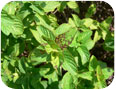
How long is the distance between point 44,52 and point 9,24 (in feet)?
1.03

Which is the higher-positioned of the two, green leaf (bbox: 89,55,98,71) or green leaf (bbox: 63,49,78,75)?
green leaf (bbox: 63,49,78,75)

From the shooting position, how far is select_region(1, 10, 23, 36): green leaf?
1374mm

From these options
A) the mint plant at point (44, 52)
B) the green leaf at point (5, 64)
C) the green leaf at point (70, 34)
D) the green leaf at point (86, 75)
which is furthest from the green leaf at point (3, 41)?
the green leaf at point (86, 75)

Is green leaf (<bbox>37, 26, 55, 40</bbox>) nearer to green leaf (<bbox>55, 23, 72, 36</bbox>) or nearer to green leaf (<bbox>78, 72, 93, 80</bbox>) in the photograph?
green leaf (<bbox>55, 23, 72, 36</bbox>)

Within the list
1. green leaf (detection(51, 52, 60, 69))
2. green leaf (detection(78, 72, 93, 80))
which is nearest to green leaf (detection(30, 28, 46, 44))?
green leaf (detection(51, 52, 60, 69))

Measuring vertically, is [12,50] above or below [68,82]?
above

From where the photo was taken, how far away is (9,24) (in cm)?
139

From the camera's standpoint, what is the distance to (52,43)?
1.42m

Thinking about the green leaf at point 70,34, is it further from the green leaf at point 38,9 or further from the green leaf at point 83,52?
the green leaf at point 38,9

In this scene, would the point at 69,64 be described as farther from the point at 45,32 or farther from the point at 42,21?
the point at 42,21

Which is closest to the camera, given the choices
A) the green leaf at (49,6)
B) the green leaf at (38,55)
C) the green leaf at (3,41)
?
the green leaf at (38,55)

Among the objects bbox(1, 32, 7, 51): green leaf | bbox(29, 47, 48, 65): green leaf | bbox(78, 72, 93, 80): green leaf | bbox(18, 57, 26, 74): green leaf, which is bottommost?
bbox(78, 72, 93, 80): green leaf

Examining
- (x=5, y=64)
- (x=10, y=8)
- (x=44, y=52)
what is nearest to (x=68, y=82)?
(x=44, y=52)

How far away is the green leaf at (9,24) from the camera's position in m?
1.37
